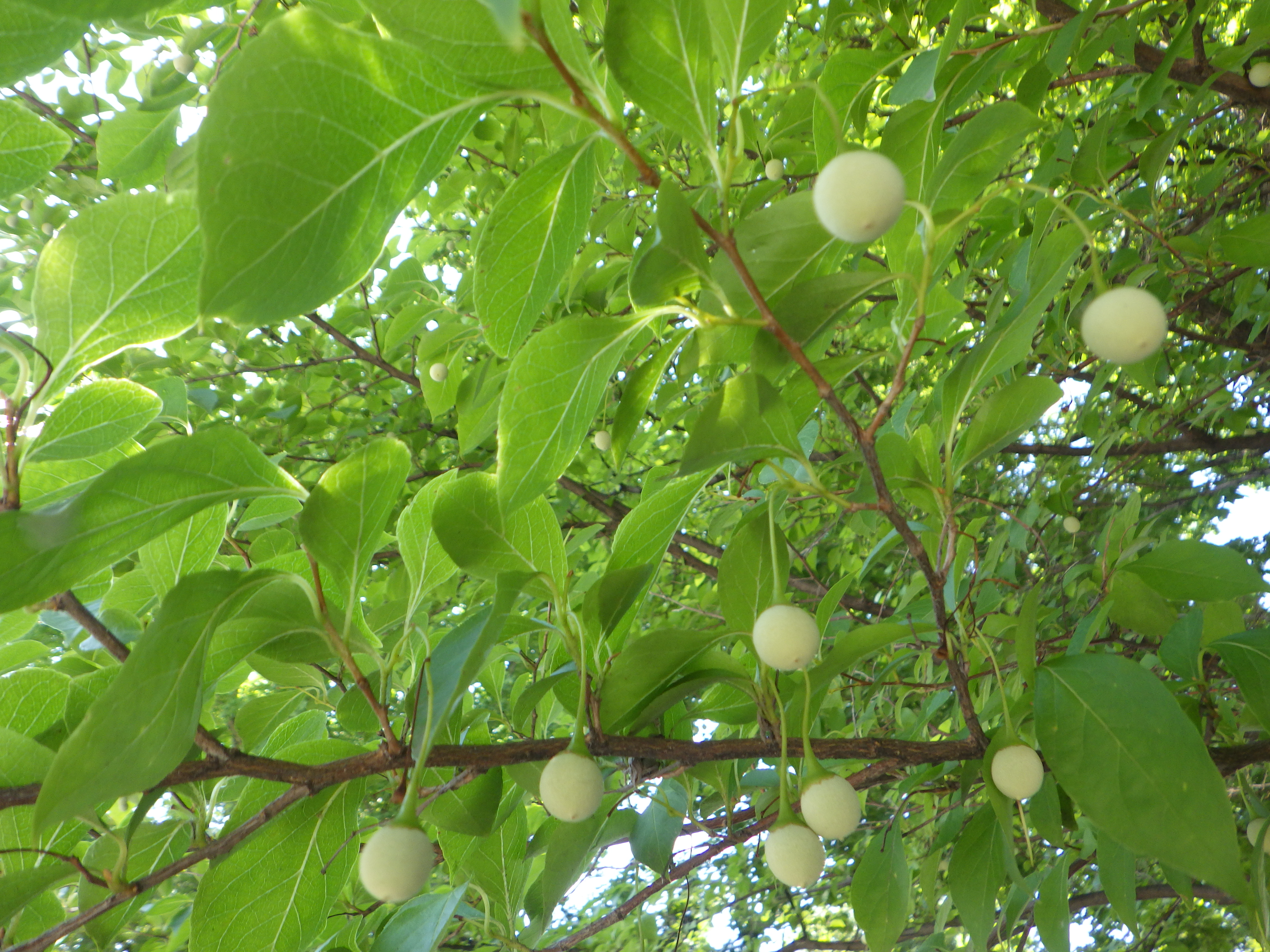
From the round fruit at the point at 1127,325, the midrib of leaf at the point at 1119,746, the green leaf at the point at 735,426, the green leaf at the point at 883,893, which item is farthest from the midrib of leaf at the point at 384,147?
the green leaf at the point at 883,893

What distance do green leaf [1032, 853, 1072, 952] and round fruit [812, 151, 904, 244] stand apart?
117 cm

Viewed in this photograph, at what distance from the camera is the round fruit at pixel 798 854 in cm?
97

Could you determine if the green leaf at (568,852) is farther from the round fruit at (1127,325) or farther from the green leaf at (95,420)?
the round fruit at (1127,325)

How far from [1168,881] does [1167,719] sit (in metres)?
0.80

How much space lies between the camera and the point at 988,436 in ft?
3.51

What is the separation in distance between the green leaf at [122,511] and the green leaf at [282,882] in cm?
40

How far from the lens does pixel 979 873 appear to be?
4.00ft

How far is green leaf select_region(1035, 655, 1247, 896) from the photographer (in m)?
0.80

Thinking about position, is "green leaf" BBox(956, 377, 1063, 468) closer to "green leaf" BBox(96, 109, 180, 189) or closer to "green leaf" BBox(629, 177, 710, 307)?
"green leaf" BBox(629, 177, 710, 307)

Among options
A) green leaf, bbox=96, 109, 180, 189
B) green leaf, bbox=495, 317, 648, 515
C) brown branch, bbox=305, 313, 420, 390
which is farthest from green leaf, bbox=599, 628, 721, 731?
brown branch, bbox=305, 313, 420, 390

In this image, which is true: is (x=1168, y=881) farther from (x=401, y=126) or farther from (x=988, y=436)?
(x=401, y=126)

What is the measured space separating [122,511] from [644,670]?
21.9 inches

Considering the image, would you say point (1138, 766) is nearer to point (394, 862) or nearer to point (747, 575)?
point (747, 575)

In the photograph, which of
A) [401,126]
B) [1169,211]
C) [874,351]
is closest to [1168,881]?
[874,351]
